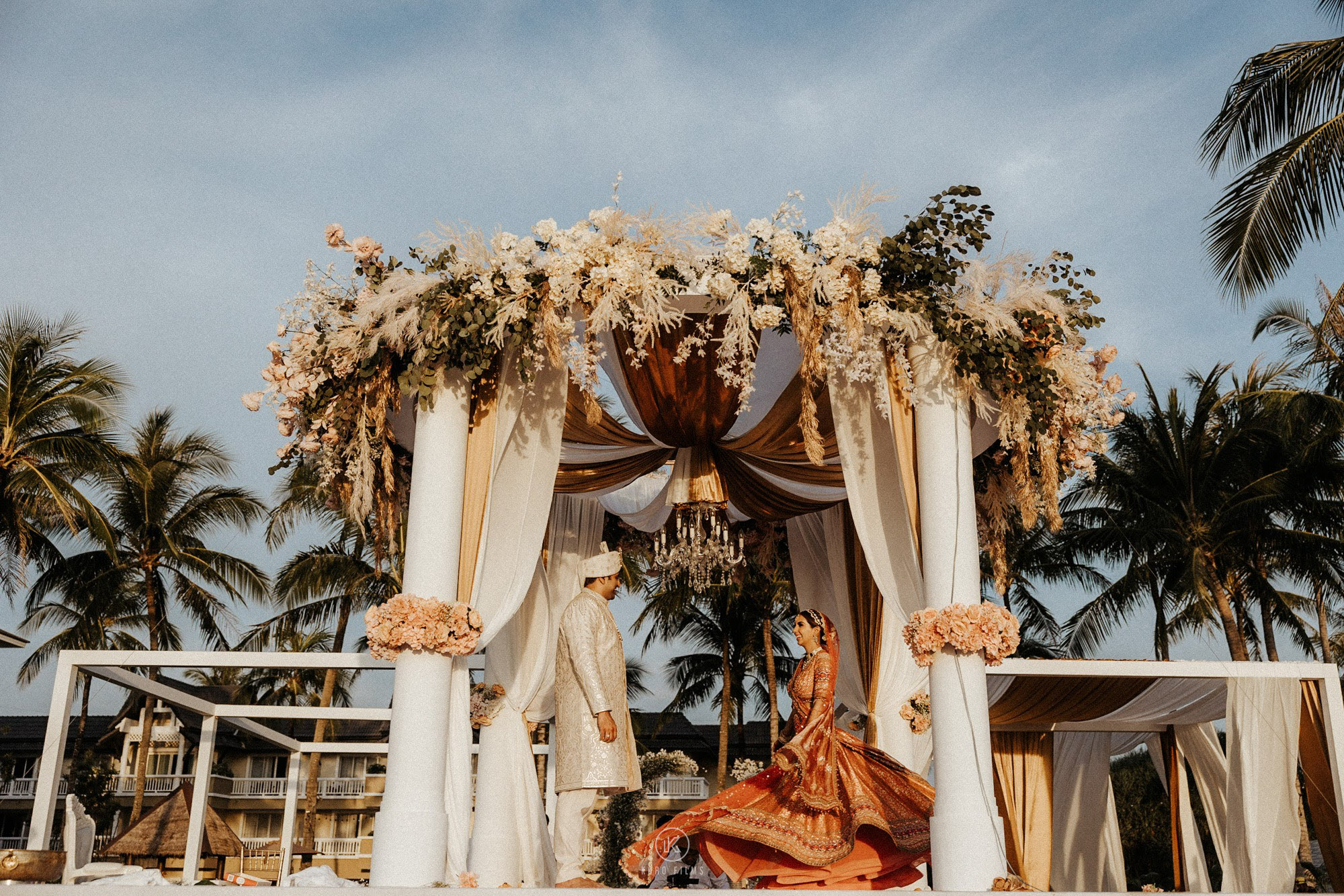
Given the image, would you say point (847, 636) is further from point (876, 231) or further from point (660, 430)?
point (876, 231)

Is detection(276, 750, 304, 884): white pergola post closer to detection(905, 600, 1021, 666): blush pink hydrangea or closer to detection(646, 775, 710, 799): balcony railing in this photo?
detection(905, 600, 1021, 666): blush pink hydrangea

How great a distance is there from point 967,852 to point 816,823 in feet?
3.14

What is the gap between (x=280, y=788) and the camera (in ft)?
101

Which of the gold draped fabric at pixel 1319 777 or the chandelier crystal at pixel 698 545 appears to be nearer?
the gold draped fabric at pixel 1319 777

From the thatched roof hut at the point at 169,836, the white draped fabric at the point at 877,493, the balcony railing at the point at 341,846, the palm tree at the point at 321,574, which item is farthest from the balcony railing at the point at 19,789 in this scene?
the white draped fabric at the point at 877,493

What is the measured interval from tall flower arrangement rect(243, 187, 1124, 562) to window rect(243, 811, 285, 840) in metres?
28.5

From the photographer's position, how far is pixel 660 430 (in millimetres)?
7918

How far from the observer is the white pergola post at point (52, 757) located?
6.13 metres

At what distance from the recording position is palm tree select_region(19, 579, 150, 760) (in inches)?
848

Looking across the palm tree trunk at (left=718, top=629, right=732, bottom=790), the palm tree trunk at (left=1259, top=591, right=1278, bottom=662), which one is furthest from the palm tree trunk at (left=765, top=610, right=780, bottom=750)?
the palm tree trunk at (left=1259, top=591, right=1278, bottom=662)

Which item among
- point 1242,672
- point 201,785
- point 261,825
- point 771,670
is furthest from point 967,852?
point 261,825

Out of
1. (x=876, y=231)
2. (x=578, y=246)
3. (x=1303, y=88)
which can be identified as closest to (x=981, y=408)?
(x=876, y=231)

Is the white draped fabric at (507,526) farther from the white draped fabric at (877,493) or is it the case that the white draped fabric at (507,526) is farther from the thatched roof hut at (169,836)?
the thatched roof hut at (169,836)

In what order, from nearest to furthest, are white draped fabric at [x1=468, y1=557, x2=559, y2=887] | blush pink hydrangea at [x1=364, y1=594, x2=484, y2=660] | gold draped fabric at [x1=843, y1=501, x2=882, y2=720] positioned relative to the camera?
blush pink hydrangea at [x1=364, y1=594, x2=484, y2=660], white draped fabric at [x1=468, y1=557, x2=559, y2=887], gold draped fabric at [x1=843, y1=501, x2=882, y2=720]
